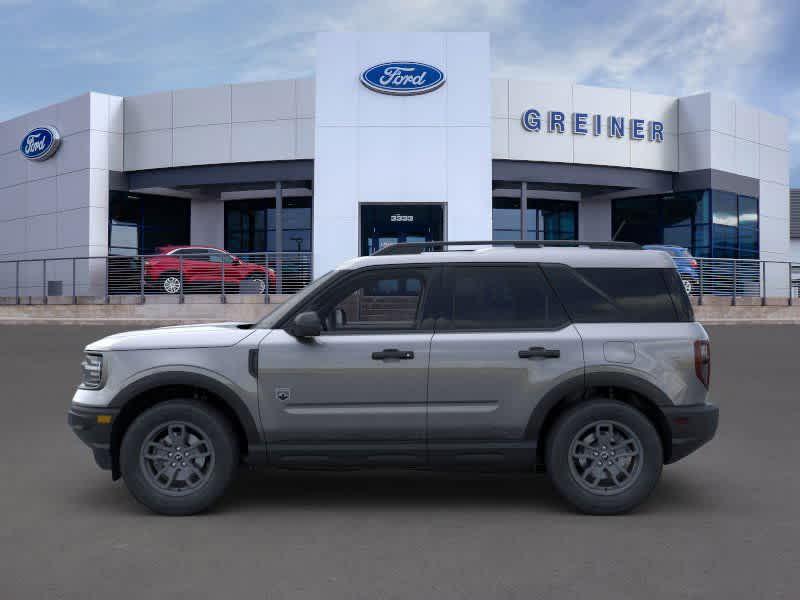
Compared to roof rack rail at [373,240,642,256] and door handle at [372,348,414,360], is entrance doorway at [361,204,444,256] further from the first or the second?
door handle at [372,348,414,360]

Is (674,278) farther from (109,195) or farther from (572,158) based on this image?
(109,195)

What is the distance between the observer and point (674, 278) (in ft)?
18.9

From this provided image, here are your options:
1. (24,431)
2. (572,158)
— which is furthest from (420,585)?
(572,158)

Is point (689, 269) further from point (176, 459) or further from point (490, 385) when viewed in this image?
point (176, 459)

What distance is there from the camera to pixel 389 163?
26.9m

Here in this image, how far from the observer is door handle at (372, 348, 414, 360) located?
552cm

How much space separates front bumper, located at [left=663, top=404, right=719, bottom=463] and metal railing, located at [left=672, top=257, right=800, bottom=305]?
21.6 meters

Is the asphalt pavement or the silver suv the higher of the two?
the silver suv

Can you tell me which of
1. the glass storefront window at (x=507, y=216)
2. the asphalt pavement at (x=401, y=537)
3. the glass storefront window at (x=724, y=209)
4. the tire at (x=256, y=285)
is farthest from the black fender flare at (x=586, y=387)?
the glass storefront window at (x=724, y=209)

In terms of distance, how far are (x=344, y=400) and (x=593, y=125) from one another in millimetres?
28262

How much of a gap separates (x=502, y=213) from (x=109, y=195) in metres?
16.1

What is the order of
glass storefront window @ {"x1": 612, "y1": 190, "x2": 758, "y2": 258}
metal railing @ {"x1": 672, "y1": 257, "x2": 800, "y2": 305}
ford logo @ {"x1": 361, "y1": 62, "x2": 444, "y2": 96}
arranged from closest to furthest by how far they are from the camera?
ford logo @ {"x1": 361, "y1": 62, "x2": 444, "y2": 96}
metal railing @ {"x1": 672, "y1": 257, "x2": 800, "y2": 305}
glass storefront window @ {"x1": 612, "y1": 190, "x2": 758, "y2": 258}

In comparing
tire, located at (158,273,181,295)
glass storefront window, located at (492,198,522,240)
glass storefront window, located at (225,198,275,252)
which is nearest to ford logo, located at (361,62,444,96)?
tire, located at (158,273,181,295)

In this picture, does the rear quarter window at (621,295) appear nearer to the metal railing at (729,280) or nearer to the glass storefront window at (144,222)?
the metal railing at (729,280)
